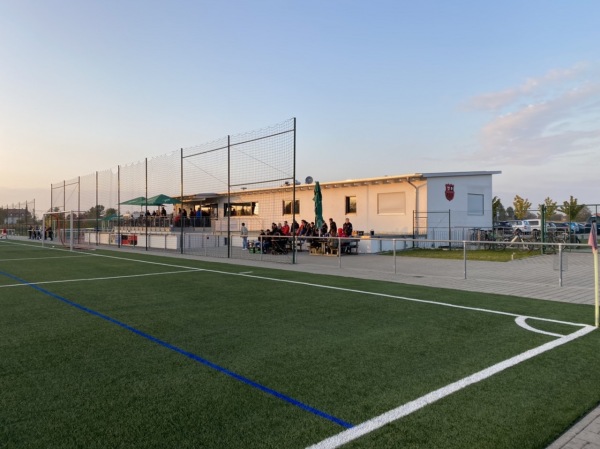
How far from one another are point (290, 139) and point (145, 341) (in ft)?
33.0

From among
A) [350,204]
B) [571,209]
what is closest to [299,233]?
[350,204]

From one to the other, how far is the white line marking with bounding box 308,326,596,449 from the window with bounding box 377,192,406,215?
18.7m

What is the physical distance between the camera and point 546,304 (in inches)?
281

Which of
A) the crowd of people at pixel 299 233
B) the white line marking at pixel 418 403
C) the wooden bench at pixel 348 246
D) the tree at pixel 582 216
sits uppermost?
the tree at pixel 582 216

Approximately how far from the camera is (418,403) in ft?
10.5

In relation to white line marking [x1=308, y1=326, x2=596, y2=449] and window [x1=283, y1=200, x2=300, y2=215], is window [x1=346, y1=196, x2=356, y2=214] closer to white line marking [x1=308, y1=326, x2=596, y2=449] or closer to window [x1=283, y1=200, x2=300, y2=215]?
window [x1=283, y1=200, x2=300, y2=215]

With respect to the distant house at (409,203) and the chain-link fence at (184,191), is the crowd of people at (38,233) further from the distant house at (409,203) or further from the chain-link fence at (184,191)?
the distant house at (409,203)

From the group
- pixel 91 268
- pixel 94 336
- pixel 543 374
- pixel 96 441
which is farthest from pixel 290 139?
pixel 96 441

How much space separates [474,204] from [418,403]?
22.7m

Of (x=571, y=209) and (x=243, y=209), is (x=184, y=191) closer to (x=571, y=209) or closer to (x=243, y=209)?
(x=243, y=209)

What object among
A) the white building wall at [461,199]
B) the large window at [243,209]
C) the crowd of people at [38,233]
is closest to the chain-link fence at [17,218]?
the crowd of people at [38,233]

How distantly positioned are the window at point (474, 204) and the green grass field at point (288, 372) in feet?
56.7

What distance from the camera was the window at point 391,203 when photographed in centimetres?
2311

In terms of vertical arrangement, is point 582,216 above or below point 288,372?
above
